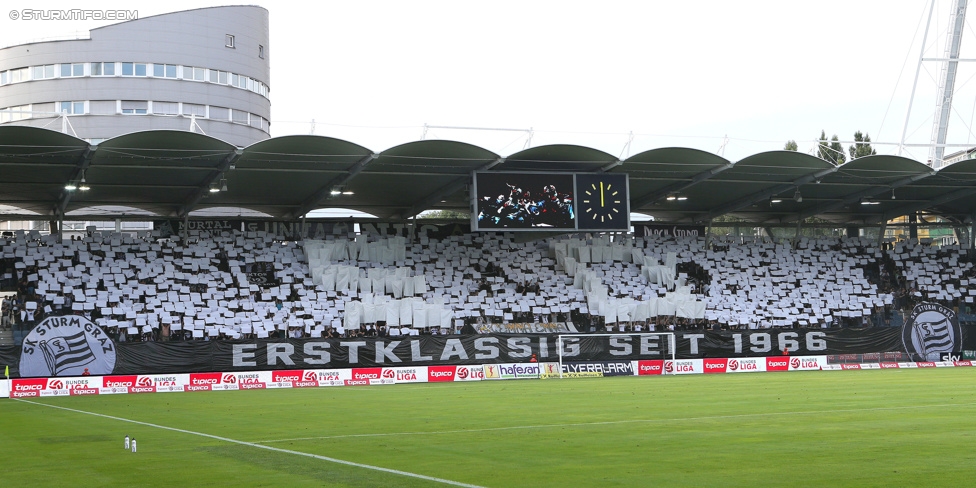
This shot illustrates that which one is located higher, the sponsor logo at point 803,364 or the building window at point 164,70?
the building window at point 164,70

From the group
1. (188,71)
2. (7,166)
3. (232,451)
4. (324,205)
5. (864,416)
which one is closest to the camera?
(232,451)

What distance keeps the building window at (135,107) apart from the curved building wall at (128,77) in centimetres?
7

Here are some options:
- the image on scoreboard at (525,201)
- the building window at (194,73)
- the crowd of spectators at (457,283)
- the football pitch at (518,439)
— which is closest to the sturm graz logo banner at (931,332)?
the crowd of spectators at (457,283)

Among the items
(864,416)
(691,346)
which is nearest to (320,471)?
(864,416)

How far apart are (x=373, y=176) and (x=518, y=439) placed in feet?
96.9

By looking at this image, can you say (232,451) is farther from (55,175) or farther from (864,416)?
(55,175)

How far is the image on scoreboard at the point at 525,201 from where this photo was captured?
42.7 meters

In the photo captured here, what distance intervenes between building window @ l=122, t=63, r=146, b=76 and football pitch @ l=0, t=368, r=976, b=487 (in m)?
51.8

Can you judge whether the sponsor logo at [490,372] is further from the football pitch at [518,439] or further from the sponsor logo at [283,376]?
the football pitch at [518,439]

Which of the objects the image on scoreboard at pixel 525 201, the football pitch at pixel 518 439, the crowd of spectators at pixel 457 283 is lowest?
the football pitch at pixel 518 439

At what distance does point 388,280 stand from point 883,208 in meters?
29.6

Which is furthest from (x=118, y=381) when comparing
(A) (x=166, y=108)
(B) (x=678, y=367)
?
(A) (x=166, y=108)

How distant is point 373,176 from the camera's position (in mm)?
44125

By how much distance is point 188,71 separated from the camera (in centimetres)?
7662
